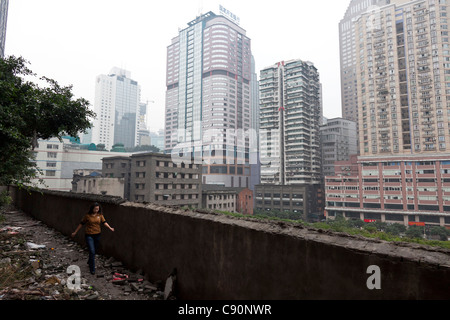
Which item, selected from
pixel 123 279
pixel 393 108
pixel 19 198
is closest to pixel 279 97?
pixel 393 108

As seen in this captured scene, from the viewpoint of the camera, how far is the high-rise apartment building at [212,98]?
9844 centimetres

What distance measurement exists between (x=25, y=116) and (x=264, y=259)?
1134 cm

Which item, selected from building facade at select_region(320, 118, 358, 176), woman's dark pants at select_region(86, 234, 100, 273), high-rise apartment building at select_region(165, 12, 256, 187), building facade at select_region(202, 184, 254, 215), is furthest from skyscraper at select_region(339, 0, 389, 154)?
woman's dark pants at select_region(86, 234, 100, 273)

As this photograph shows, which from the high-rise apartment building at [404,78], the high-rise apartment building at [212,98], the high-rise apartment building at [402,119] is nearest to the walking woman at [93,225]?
the high-rise apartment building at [402,119]

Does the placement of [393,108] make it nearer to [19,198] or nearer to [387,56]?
[387,56]

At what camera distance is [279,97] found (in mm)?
86938

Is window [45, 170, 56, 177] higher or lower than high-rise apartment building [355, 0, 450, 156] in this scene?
lower

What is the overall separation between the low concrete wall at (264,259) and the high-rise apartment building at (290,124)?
260 feet

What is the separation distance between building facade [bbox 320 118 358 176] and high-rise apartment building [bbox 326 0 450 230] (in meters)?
23.8

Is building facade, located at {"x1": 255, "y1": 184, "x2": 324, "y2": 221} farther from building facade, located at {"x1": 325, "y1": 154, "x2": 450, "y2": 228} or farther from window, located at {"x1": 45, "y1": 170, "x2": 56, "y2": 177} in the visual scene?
window, located at {"x1": 45, "y1": 170, "x2": 56, "y2": 177}

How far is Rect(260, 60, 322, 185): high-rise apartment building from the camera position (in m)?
81.9

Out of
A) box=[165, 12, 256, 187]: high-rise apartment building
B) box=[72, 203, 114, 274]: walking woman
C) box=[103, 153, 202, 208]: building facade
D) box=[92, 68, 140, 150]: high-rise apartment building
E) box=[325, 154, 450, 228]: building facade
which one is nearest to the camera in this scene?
box=[72, 203, 114, 274]: walking woman

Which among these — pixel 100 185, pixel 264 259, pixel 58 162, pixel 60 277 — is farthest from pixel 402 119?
pixel 58 162

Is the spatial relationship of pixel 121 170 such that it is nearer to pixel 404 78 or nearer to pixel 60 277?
pixel 60 277
